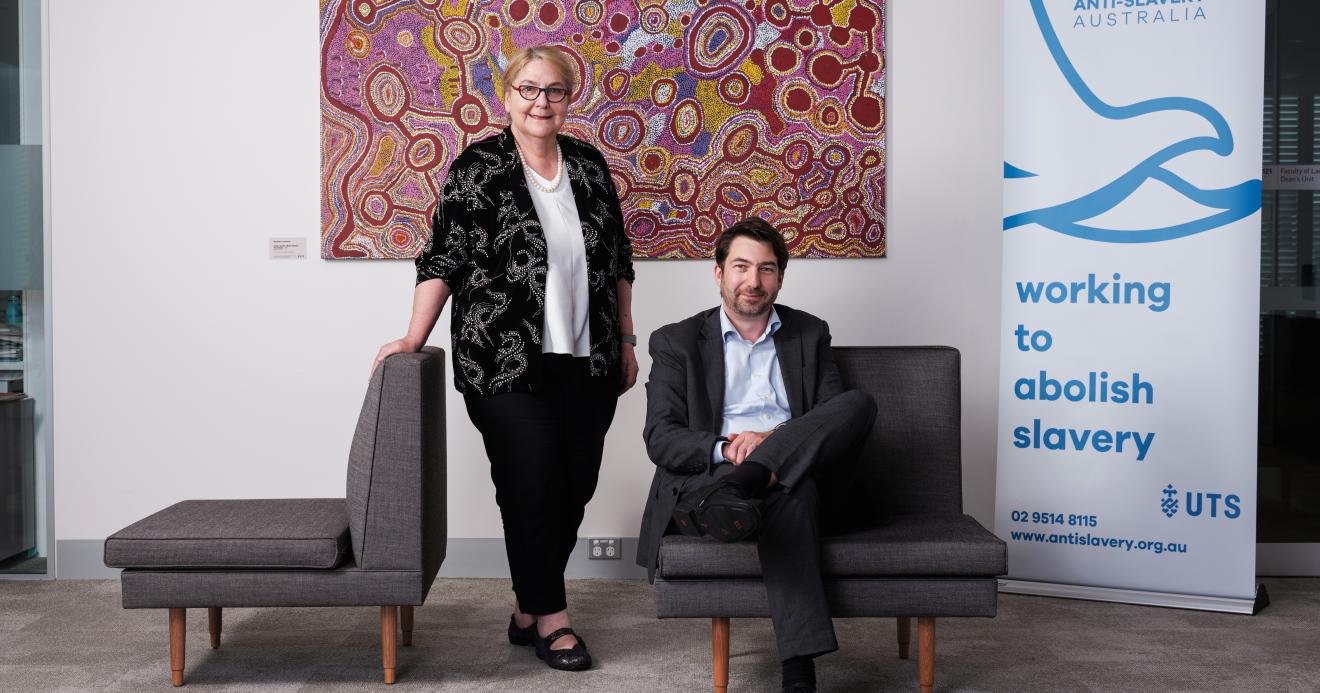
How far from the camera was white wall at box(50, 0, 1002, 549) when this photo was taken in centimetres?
370

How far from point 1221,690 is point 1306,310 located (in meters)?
1.82

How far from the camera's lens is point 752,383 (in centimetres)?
274

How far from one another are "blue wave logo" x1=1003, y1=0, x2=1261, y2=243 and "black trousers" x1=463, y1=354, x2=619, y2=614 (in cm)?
168

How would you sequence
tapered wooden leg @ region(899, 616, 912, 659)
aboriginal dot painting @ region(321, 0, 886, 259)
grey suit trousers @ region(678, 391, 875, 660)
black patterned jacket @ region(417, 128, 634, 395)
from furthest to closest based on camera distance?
aboriginal dot painting @ region(321, 0, 886, 259), tapered wooden leg @ region(899, 616, 912, 659), black patterned jacket @ region(417, 128, 634, 395), grey suit trousers @ region(678, 391, 875, 660)

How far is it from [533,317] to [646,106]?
50.7 inches

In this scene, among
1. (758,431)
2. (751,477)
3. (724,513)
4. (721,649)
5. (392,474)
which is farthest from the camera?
(758,431)

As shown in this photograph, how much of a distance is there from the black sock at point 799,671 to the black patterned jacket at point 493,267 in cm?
91

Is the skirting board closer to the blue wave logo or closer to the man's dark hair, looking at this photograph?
the man's dark hair

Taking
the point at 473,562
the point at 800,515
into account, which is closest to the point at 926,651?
the point at 800,515

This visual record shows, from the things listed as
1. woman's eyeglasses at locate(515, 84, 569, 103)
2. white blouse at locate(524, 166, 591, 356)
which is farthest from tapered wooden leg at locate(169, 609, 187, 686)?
woman's eyeglasses at locate(515, 84, 569, 103)

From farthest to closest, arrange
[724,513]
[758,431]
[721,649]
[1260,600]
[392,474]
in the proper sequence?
1. [1260,600]
2. [758,431]
3. [392,474]
4. [721,649]
5. [724,513]

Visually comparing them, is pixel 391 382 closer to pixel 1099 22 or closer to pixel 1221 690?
pixel 1221 690

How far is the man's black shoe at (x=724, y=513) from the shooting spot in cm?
221

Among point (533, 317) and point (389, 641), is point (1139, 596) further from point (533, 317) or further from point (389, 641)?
point (389, 641)
